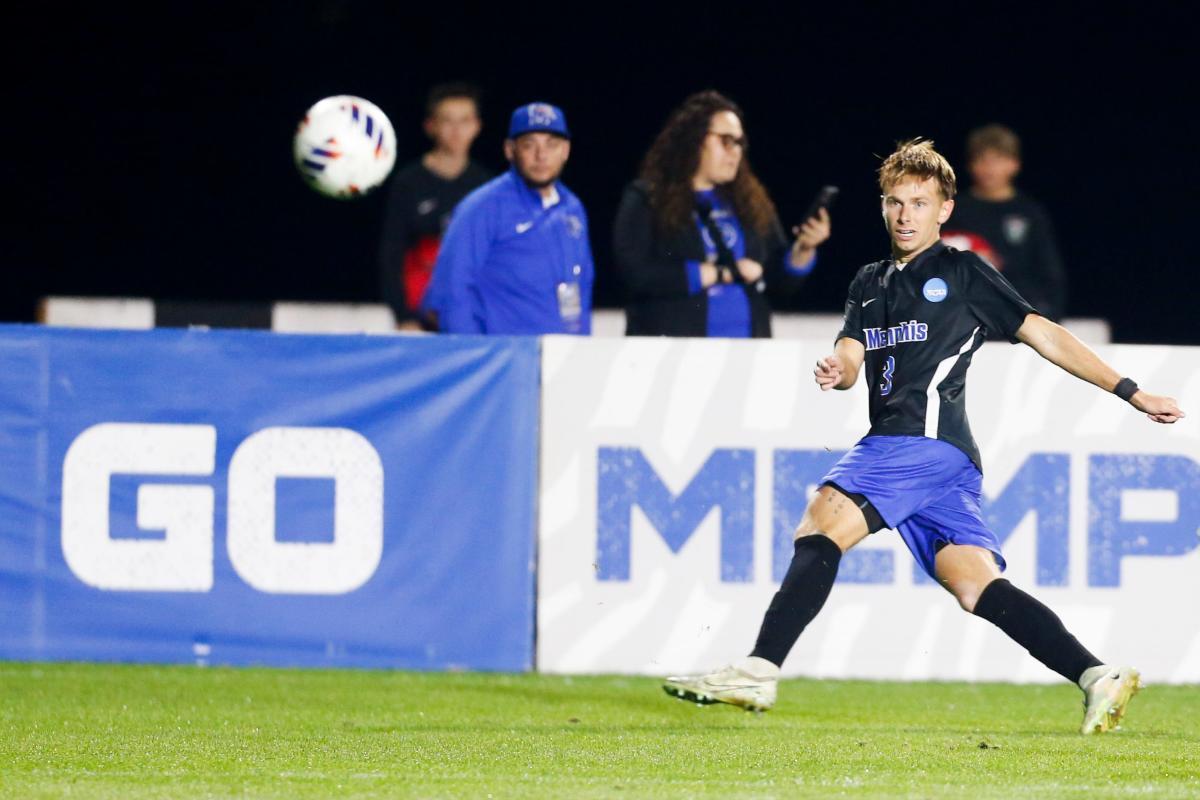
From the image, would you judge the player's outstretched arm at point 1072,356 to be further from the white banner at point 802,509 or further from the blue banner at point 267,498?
the blue banner at point 267,498

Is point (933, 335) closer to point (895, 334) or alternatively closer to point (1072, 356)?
point (895, 334)

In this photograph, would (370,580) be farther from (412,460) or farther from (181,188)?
(181,188)

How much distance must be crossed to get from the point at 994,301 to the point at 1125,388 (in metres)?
0.48

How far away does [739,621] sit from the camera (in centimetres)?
823

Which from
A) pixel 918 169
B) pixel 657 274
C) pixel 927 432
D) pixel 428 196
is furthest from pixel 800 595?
pixel 428 196

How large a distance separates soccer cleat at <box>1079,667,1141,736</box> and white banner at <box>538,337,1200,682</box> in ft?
7.28

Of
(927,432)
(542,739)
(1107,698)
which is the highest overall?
(927,432)

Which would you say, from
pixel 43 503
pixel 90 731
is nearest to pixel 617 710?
pixel 90 731

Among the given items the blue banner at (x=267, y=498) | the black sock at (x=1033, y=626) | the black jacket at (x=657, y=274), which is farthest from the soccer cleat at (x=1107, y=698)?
the black jacket at (x=657, y=274)

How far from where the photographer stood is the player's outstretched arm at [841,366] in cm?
604

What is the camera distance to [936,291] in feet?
20.6

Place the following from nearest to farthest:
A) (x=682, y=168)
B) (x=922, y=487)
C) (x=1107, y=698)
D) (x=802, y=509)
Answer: (x=1107, y=698), (x=922, y=487), (x=802, y=509), (x=682, y=168)

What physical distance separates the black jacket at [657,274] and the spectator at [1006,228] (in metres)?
1.91

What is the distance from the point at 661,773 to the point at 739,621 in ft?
9.94
